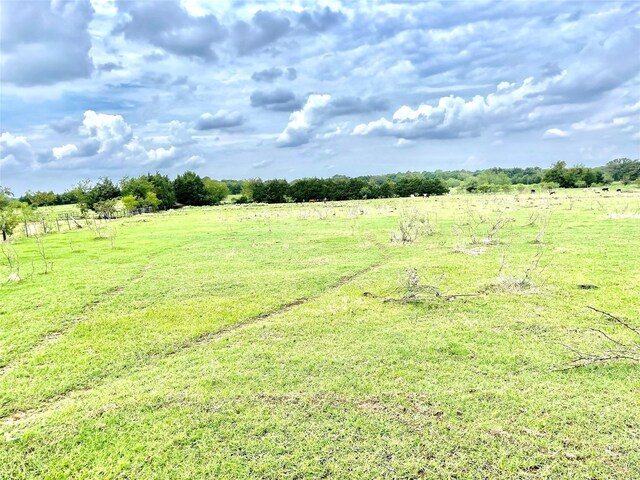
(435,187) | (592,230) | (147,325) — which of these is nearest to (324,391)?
(147,325)

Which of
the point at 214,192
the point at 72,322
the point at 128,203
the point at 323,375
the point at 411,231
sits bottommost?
the point at 323,375

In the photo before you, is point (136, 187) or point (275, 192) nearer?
point (136, 187)

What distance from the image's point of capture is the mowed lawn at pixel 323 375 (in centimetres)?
447

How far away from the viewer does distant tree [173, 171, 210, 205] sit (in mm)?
75750

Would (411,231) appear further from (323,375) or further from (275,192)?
(275,192)

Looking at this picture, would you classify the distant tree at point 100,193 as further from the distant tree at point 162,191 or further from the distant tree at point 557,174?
the distant tree at point 557,174

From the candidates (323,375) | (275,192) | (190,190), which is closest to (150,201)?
(190,190)

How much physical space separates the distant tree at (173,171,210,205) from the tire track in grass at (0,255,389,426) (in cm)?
6854

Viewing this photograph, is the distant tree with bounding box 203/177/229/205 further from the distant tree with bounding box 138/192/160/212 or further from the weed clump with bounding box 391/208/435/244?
the weed clump with bounding box 391/208/435/244

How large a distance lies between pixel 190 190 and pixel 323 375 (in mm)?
75021

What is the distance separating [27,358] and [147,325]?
2.27m

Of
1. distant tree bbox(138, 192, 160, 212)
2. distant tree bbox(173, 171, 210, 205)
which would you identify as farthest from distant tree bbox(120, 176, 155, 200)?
distant tree bbox(173, 171, 210, 205)

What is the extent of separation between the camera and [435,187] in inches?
3130

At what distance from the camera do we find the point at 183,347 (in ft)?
25.8
